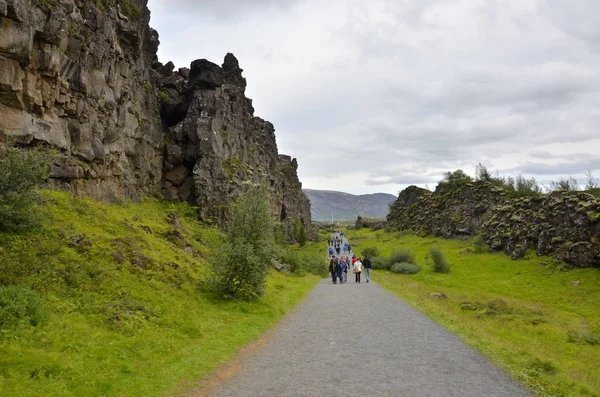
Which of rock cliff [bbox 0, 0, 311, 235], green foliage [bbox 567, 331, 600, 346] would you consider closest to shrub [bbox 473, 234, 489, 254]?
rock cliff [bbox 0, 0, 311, 235]

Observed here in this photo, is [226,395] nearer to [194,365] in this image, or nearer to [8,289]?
[194,365]

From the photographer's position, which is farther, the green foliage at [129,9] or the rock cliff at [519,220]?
the rock cliff at [519,220]

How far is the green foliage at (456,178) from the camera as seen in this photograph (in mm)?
109025

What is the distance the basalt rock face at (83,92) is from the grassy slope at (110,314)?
5.99 meters

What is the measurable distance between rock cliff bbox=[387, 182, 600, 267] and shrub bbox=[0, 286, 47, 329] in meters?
53.9

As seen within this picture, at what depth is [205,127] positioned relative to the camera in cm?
5494

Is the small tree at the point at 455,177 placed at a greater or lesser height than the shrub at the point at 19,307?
greater

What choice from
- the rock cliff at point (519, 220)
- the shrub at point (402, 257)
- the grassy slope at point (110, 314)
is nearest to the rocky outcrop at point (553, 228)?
the rock cliff at point (519, 220)

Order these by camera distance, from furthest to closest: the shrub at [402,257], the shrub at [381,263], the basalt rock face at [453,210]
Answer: the basalt rock face at [453,210]
the shrub at [381,263]
the shrub at [402,257]

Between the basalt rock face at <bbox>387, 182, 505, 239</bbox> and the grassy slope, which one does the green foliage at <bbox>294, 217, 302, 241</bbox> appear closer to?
the basalt rock face at <bbox>387, 182, 505, 239</bbox>

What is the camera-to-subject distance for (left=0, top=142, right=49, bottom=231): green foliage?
18.1m

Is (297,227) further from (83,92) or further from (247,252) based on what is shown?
(247,252)

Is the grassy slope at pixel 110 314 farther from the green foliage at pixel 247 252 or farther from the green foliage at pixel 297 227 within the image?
the green foliage at pixel 297 227

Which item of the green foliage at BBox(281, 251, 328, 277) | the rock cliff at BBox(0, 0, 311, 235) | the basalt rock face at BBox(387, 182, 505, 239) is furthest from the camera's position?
the basalt rock face at BBox(387, 182, 505, 239)
